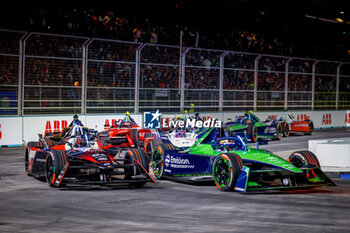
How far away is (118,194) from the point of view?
31.9 ft

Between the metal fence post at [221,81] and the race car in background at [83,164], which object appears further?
the metal fence post at [221,81]

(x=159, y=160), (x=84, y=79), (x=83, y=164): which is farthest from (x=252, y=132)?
(x=83, y=164)

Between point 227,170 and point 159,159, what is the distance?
2640 millimetres

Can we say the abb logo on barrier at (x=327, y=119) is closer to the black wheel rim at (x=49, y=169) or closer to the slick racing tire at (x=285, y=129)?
the slick racing tire at (x=285, y=129)

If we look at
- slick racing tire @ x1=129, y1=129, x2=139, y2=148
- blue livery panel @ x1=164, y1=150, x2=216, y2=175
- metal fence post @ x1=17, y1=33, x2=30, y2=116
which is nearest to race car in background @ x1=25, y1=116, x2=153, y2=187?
blue livery panel @ x1=164, y1=150, x2=216, y2=175

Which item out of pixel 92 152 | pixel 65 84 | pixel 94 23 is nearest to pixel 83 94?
pixel 65 84

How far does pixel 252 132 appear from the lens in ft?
70.5

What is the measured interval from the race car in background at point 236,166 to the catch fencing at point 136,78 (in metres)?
9.85

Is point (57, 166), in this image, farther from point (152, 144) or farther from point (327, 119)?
point (327, 119)

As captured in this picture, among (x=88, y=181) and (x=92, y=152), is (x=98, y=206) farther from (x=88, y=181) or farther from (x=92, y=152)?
(x=92, y=152)

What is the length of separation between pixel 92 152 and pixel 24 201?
2.28m

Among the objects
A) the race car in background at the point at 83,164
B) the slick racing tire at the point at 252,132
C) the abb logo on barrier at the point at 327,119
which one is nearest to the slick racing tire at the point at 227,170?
the race car in background at the point at 83,164

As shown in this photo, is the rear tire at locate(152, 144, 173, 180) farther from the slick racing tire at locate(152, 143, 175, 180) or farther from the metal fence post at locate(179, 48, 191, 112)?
the metal fence post at locate(179, 48, 191, 112)

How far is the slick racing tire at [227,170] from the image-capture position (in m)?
9.53
